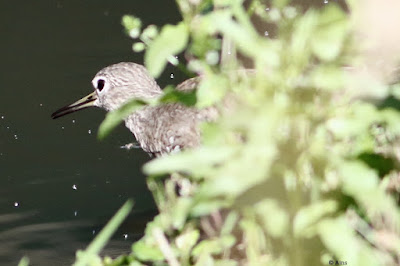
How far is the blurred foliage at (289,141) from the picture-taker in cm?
212

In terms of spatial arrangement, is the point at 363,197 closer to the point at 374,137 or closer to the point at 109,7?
the point at 374,137

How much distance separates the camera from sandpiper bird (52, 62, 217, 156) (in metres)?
5.47

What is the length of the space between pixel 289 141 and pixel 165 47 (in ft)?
1.11

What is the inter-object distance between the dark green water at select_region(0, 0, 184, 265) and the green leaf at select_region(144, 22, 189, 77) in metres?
3.63

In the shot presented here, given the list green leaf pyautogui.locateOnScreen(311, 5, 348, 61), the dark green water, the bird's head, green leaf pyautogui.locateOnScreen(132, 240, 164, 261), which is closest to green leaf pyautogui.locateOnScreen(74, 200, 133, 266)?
green leaf pyautogui.locateOnScreen(132, 240, 164, 261)

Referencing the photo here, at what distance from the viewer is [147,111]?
21.1ft

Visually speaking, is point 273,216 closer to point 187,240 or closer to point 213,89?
point 213,89

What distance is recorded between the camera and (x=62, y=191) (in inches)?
265

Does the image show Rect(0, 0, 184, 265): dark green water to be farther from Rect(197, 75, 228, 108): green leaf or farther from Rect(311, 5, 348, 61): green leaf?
Rect(311, 5, 348, 61): green leaf

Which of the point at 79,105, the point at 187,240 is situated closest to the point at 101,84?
the point at 79,105

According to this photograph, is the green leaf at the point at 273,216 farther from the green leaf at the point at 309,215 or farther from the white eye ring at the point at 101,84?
the white eye ring at the point at 101,84

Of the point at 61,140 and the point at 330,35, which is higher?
the point at 61,140

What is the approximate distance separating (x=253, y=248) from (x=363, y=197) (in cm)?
42

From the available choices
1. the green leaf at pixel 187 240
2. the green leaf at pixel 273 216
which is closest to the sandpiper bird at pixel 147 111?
the green leaf at pixel 187 240
